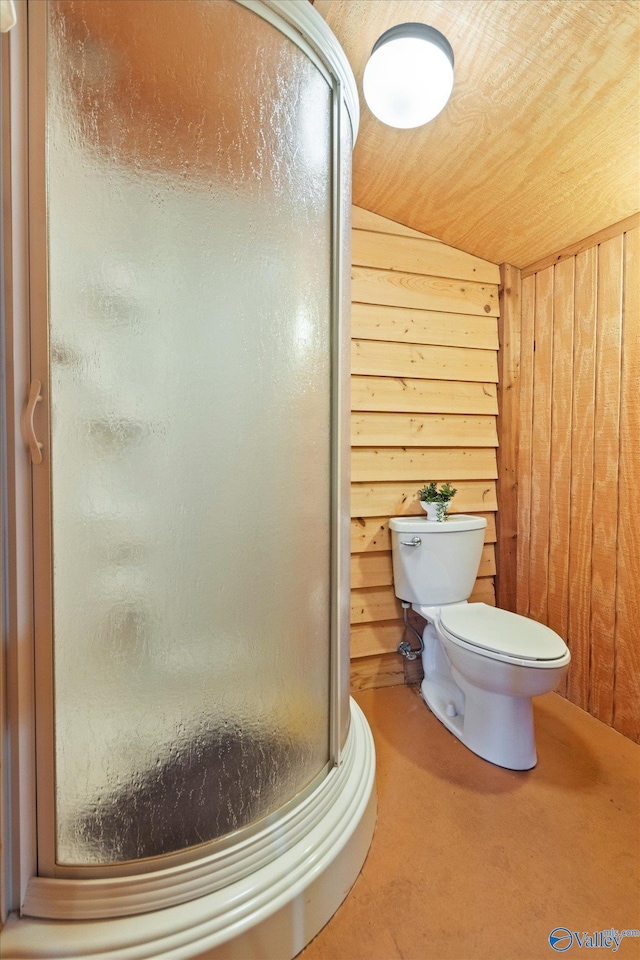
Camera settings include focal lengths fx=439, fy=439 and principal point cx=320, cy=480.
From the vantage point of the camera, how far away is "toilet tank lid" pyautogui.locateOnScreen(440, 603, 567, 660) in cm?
141

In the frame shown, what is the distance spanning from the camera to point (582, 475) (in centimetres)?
184

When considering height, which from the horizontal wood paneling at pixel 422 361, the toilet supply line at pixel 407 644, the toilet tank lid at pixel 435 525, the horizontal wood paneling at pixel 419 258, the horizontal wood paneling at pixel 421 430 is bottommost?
the toilet supply line at pixel 407 644

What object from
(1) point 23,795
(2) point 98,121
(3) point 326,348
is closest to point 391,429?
(3) point 326,348

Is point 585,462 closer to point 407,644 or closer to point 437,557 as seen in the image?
point 437,557

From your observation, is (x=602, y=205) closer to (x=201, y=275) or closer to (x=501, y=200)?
(x=501, y=200)

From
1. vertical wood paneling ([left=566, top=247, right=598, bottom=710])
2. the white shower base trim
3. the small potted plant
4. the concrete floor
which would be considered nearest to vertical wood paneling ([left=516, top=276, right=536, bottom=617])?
vertical wood paneling ([left=566, top=247, right=598, bottom=710])

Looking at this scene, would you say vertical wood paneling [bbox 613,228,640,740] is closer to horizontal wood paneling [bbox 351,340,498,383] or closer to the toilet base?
the toilet base

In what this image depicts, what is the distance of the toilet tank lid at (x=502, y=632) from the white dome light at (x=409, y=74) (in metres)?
1.64

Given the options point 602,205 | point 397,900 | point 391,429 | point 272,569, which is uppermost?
point 602,205

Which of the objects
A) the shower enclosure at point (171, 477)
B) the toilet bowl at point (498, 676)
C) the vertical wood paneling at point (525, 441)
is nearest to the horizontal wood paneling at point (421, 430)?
the vertical wood paneling at point (525, 441)

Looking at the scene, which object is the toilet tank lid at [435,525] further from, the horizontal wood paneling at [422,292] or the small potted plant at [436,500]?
the horizontal wood paneling at [422,292]

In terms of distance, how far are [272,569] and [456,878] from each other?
94cm

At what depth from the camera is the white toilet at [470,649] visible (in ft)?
4.65

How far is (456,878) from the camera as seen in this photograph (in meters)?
1.12
